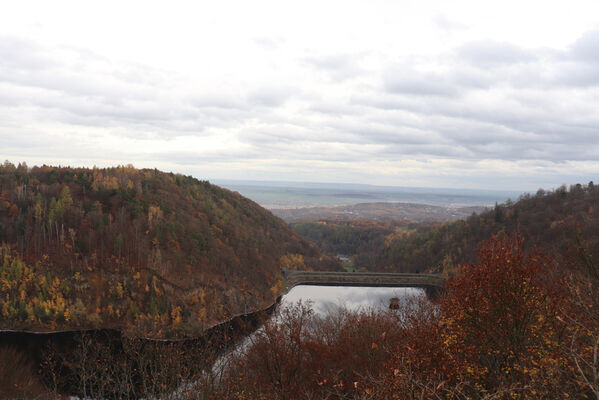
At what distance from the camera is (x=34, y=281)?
85.8m

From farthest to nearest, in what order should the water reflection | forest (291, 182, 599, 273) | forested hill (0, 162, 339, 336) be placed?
forest (291, 182, 599, 273)
the water reflection
forested hill (0, 162, 339, 336)

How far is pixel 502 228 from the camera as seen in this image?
131 metres

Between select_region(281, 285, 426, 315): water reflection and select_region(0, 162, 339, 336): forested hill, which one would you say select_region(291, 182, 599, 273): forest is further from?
select_region(0, 162, 339, 336): forested hill

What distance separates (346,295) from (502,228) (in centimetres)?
6649

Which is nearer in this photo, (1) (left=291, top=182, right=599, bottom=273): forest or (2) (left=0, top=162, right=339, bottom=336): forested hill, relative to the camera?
(2) (left=0, top=162, right=339, bottom=336): forested hill

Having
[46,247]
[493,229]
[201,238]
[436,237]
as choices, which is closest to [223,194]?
[201,238]

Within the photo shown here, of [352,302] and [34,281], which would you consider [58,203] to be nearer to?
[34,281]

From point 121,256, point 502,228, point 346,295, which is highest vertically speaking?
point 502,228

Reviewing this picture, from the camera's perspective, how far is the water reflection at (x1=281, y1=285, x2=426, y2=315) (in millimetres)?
99750

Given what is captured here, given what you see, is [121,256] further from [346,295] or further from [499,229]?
[499,229]

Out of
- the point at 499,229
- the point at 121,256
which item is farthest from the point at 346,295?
the point at 499,229

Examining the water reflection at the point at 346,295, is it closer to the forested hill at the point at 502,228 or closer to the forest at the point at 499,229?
the forest at the point at 499,229

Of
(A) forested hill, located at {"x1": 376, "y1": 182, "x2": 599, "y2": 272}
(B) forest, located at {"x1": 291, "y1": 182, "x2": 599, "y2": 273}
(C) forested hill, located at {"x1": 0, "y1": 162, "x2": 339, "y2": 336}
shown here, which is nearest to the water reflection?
(C) forested hill, located at {"x1": 0, "y1": 162, "x2": 339, "y2": 336}

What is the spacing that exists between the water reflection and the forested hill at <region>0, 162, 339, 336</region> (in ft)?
→ 27.4
